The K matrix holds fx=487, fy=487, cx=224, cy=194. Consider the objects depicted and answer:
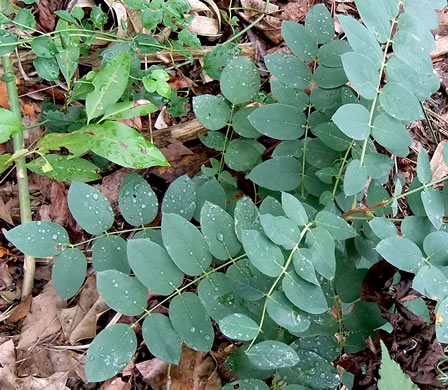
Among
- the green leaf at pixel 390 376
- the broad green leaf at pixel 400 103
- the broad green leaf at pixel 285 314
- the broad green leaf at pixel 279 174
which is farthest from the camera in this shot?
the broad green leaf at pixel 279 174

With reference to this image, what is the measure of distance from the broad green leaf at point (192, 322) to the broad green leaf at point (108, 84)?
1.78 ft

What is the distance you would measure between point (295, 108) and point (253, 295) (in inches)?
22.3

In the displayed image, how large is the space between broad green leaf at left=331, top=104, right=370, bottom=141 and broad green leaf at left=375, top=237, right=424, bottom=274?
25cm

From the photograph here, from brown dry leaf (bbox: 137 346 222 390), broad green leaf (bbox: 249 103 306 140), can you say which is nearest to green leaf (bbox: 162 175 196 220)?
broad green leaf (bbox: 249 103 306 140)

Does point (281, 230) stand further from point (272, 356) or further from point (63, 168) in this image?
point (63, 168)

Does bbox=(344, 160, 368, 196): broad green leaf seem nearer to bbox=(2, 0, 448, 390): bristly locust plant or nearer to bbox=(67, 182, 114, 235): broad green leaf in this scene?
bbox=(2, 0, 448, 390): bristly locust plant

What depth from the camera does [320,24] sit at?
1.39 meters

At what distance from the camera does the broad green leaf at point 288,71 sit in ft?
4.53

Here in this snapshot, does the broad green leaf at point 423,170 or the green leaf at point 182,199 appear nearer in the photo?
the broad green leaf at point 423,170

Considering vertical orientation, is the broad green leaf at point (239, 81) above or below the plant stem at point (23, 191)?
above

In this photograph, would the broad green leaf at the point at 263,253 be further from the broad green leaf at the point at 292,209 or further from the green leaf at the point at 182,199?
the green leaf at the point at 182,199

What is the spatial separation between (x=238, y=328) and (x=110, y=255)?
0.42 m

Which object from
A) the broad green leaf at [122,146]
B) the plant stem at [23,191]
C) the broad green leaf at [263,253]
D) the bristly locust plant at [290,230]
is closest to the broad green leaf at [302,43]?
the bristly locust plant at [290,230]

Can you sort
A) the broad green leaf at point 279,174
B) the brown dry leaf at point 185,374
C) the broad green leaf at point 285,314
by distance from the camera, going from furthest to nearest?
the brown dry leaf at point 185,374 → the broad green leaf at point 279,174 → the broad green leaf at point 285,314
